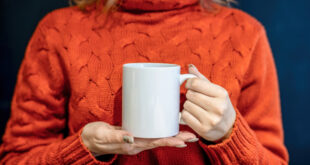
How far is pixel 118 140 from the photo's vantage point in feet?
2.23

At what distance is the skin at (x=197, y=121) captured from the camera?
68cm

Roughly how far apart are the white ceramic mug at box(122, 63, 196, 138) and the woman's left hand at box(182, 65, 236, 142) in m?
0.03

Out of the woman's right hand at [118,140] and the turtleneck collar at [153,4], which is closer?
the woman's right hand at [118,140]

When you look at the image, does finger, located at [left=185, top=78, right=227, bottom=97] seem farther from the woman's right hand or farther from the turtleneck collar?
the turtleneck collar

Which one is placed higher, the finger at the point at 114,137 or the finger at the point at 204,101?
A: the finger at the point at 204,101

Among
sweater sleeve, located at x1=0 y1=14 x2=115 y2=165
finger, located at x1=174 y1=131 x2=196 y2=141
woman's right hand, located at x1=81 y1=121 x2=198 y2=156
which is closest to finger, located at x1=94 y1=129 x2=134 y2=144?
woman's right hand, located at x1=81 y1=121 x2=198 y2=156

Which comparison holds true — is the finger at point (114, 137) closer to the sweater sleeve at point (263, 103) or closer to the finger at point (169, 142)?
the finger at point (169, 142)

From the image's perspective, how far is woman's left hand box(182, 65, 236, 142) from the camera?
675mm

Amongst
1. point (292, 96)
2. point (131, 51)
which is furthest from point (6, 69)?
point (292, 96)

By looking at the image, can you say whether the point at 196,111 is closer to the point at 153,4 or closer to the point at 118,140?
the point at 118,140

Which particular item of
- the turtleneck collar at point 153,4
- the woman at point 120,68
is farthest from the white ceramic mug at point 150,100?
the turtleneck collar at point 153,4

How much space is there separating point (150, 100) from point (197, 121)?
0.11 metres

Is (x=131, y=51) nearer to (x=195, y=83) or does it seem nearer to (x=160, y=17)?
(x=160, y=17)

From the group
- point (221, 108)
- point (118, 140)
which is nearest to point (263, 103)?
point (221, 108)
